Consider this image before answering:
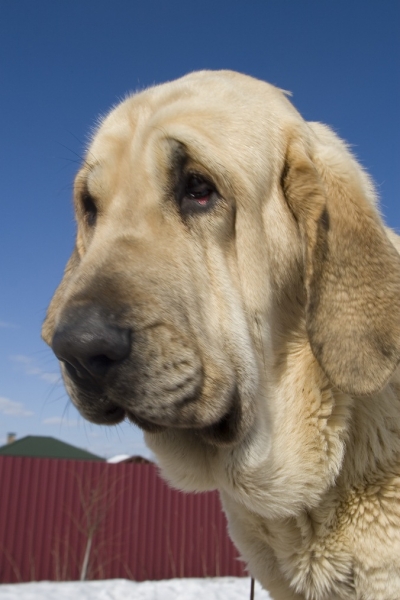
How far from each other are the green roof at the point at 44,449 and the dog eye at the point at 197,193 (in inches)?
1094

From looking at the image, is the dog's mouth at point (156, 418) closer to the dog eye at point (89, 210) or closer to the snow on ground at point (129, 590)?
the dog eye at point (89, 210)

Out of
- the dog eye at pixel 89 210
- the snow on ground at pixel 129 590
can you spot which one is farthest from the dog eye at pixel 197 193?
the snow on ground at pixel 129 590

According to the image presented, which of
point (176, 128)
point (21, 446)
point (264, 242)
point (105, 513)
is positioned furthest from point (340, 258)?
point (21, 446)

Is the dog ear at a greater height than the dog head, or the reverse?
the dog head

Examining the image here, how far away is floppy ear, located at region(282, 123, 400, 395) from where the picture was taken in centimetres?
228

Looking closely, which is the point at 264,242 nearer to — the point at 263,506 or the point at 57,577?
the point at 263,506

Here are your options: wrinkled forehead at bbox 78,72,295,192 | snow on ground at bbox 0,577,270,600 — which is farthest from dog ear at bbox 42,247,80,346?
snow on ground at bbox 0,577,270,600

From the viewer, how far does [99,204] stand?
2660 millimetres

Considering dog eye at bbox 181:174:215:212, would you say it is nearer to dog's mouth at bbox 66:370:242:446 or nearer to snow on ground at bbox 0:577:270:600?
dog's mouth at bbox 66:370:242:446

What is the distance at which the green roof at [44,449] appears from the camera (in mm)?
28925

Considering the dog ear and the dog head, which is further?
→ the dog ear

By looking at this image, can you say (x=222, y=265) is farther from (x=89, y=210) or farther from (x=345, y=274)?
(x=89, y=210)

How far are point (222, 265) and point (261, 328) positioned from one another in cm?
29

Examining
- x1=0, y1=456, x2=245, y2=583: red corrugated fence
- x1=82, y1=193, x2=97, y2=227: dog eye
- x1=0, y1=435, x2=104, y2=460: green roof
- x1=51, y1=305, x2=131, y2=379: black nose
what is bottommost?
x1=0, y1=435, x2=104, y2=460: green roof
